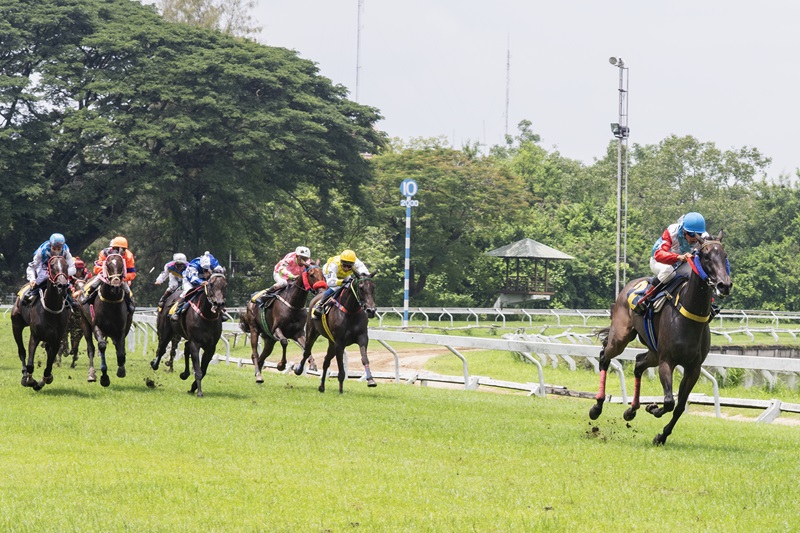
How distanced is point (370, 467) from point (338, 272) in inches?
291

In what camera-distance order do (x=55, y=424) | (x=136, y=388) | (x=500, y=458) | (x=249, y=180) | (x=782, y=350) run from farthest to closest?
(x=249, y=180) → (x=782, y=350) → (x=136, y=388) → (x=55, y=424) → (x=500, y=458)

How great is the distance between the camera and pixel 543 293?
2122 inches

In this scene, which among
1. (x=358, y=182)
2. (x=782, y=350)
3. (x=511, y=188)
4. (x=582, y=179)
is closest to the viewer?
(x=782, y=350)

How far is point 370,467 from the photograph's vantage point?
9.20 meters

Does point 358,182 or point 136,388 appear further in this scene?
point 358,182

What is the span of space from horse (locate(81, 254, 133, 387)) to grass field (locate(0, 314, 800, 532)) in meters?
0.93

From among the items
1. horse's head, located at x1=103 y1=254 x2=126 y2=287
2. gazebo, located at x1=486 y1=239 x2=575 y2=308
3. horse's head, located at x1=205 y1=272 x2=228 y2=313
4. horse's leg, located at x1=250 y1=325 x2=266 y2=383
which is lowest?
horse's leg, located at x1=250 y1=325 x2=266 y2=383

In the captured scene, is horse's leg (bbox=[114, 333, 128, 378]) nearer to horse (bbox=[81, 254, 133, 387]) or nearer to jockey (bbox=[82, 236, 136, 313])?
horse (bbox=[81, 254, 133, 387])

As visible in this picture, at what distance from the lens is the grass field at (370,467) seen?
728 centimetres

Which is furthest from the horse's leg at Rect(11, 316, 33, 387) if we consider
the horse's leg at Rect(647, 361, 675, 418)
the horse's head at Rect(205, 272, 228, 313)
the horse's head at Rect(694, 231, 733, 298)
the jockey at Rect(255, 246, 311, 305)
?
the horse's head at Rect(694, 231, 733, 298)

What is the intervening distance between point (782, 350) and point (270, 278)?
21603 millimetres

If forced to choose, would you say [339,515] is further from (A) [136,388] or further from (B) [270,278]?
(B) [270,278]

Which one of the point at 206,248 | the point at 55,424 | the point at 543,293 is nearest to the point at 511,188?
the point at 543,293

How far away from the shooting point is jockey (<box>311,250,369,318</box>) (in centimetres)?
1625
